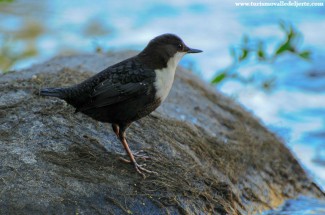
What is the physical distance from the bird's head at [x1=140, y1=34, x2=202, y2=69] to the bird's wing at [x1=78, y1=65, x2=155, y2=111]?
21 cm

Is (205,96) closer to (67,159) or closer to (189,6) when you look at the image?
(67,159)

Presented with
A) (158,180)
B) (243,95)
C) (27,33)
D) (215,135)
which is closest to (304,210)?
(215,135)

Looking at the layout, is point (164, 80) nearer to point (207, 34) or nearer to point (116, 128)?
point (116, 128)

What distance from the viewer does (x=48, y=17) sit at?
13.5 m

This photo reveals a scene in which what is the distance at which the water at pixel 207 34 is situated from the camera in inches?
426

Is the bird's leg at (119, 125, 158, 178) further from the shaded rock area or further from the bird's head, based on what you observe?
the bird's head

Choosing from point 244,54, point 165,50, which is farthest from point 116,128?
point 244,54

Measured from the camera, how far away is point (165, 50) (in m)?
5.50

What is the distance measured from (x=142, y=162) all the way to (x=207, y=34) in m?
8.04

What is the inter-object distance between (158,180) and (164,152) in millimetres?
569

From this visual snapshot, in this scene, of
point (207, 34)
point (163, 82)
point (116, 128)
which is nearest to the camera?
point (163, 82)

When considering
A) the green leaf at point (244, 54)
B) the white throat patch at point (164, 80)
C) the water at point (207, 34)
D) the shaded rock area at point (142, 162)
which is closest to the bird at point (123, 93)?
the white throat patch at point (164, 80)

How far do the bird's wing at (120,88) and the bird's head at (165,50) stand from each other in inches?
8.3

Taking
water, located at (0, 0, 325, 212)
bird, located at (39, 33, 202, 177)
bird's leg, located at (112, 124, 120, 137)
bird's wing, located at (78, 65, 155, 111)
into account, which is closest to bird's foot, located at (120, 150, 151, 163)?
bird, located at (39, 33, 202, 177)
